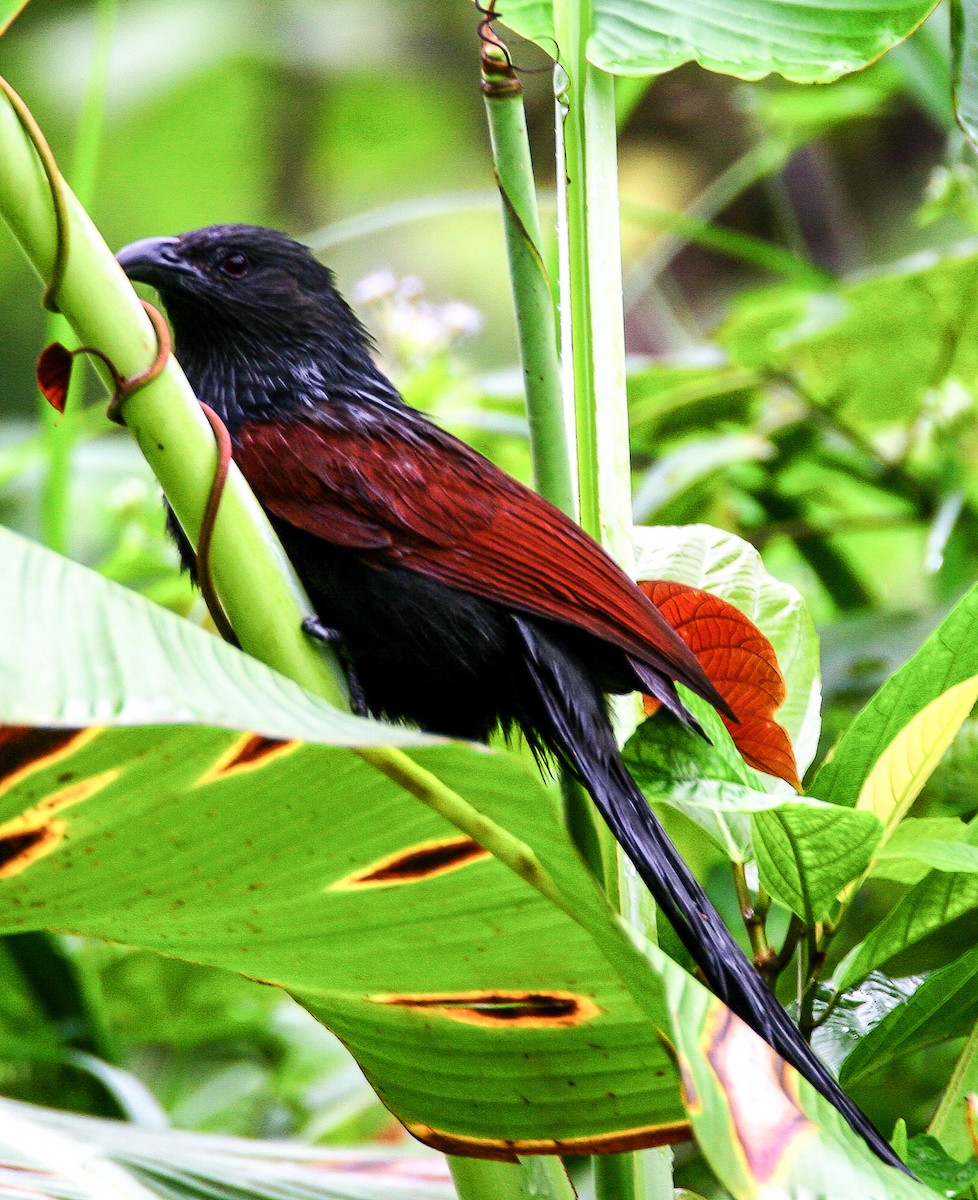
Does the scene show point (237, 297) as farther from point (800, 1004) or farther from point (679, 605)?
point (800, 1004)

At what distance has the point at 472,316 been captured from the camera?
1942 mm

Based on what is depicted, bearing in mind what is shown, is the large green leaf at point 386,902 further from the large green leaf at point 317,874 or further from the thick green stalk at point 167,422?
the thick green stalk at point 167,422

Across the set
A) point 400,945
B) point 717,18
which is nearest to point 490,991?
point 400,945

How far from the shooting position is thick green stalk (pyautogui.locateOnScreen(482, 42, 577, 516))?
2.62 feet

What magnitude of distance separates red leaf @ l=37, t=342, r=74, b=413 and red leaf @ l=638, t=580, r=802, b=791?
0.44 m

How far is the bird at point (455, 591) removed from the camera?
822 mm

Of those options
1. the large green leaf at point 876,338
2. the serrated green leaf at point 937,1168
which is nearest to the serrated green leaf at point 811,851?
the serrated green leaf at point 937,1168

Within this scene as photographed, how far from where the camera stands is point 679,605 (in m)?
0.92

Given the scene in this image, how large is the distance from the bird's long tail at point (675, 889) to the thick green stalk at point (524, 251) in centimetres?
22

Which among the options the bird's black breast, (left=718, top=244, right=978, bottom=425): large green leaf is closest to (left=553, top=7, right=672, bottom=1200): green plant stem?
→ the bird's black breast

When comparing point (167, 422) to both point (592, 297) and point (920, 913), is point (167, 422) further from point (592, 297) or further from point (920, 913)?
point (920, 913)

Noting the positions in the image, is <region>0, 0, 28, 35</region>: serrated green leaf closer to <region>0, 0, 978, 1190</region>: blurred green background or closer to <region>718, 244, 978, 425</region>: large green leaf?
<region>0, 0, 978, 1190</region>: blurred green background

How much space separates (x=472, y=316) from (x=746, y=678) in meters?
1.18

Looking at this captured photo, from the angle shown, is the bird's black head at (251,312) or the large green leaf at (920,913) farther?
the bird's black head at (251,312)
